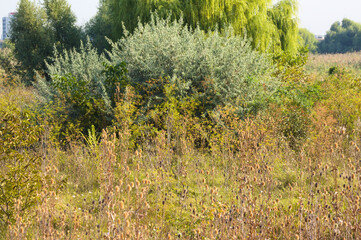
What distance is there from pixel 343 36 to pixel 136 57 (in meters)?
70.4

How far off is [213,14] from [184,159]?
714 centimetres

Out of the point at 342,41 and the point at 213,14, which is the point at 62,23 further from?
the point at 342,41

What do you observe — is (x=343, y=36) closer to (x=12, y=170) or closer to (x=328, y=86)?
(x=328, y=86)

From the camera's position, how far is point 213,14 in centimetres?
1209

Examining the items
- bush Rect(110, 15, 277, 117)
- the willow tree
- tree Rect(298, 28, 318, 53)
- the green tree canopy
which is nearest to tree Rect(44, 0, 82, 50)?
the willow tree

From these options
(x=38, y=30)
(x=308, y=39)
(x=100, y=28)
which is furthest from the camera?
(x=308, y=39)

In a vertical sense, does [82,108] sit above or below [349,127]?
above

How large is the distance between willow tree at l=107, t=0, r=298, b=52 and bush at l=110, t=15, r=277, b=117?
3.05 metres

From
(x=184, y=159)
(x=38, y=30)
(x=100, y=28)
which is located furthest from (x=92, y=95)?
(x=100, y=28)

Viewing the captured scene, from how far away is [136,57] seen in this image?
27.1 feet

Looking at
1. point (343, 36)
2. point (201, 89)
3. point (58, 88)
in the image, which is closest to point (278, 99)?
point (201, 89)

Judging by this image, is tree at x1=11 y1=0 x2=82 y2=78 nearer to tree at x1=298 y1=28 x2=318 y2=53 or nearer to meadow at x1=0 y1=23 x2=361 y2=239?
meadow at x1=0 y1=23 x2=361 y2=239

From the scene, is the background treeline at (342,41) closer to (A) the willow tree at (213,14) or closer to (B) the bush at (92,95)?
(A) the willow tree at (213,14)

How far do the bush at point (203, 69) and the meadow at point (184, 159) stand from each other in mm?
285
